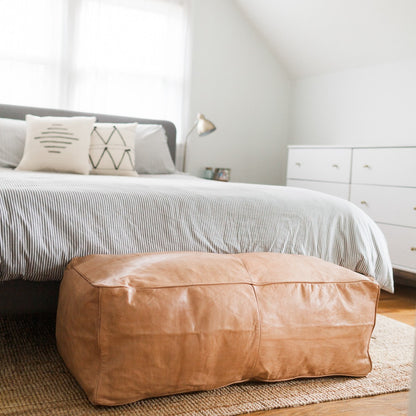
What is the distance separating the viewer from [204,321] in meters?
1.53

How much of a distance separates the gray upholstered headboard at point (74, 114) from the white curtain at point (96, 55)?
0.60ft

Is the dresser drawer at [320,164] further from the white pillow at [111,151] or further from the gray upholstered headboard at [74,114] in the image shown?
the white pillow at [111,151]

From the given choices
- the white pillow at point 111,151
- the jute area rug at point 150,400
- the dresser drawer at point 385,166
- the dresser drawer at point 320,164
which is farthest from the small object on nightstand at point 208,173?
the jute area rug at point 150,400

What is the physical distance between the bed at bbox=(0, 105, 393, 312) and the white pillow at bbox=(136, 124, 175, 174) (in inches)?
55.8

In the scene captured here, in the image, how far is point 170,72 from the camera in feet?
14.4

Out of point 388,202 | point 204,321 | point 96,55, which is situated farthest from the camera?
point 96,55

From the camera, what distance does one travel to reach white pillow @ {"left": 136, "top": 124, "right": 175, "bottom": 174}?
3.58m

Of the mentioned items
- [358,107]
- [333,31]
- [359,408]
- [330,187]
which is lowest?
[359,408]

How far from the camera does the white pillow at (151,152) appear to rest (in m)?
3.58

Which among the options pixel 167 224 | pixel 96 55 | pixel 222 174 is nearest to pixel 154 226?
pixel 167 224

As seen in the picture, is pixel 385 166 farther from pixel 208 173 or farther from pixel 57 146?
pixel 57 146

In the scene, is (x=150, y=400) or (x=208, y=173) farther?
(x=208, y=173)

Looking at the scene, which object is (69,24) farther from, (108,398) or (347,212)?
(108,398)

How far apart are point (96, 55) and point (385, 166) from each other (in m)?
2.31
